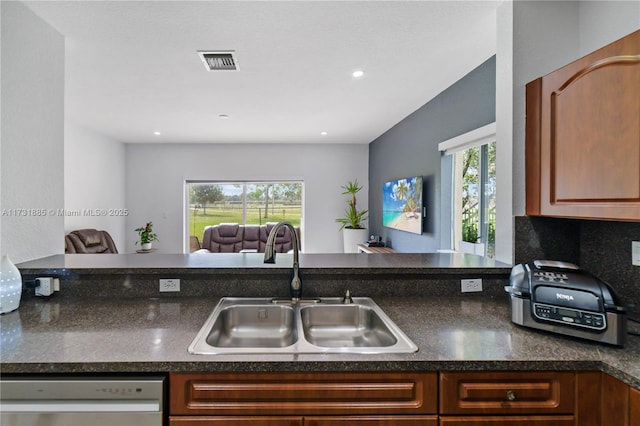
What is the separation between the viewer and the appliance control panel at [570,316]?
1.11m

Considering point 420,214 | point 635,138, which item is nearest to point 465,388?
point 635,138

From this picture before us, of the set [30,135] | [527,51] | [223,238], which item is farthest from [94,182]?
[527,51]

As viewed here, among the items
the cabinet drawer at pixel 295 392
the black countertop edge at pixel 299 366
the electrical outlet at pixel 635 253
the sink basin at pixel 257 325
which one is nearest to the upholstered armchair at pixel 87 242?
the sink basin at pixel 257 325

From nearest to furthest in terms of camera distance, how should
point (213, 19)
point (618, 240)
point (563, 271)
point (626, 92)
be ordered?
point (626, 92), point (563, 271), point (618, 240), point (213, 19)

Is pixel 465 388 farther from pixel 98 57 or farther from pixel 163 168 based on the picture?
pixel 163 168

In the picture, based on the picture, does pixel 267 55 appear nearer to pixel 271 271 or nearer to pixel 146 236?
pixel 271 271

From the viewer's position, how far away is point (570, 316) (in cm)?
116

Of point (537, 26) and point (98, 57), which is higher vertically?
point (98, 57)

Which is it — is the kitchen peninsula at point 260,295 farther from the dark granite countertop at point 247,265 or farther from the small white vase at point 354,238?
the small white vase at point 354,238

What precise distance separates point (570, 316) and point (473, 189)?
6.30 ft

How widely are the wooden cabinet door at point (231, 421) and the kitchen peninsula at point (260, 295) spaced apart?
0.14m

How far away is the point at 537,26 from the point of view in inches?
67.9

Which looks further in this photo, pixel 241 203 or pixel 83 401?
pixel 241 203

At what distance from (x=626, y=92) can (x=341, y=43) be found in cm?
164
